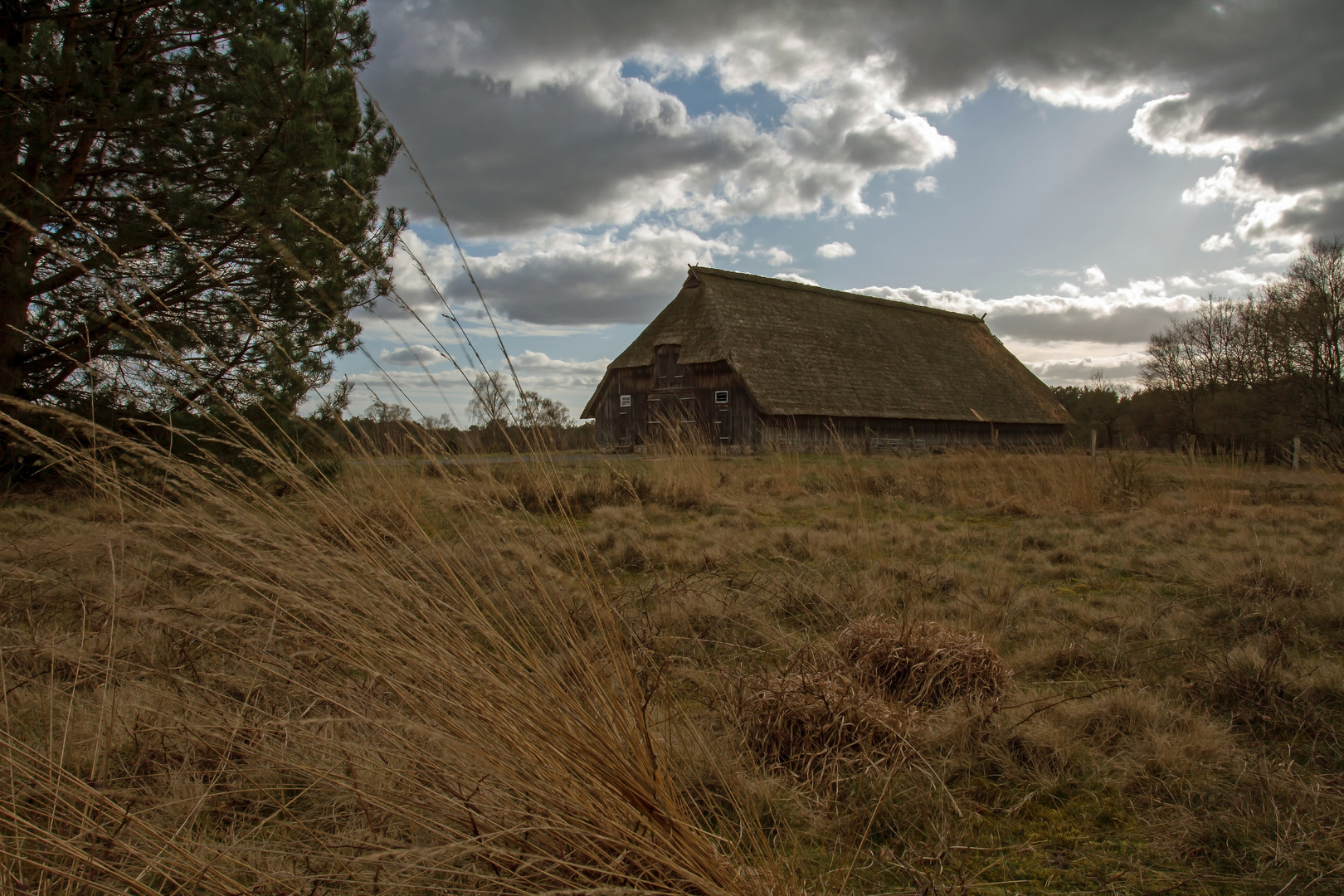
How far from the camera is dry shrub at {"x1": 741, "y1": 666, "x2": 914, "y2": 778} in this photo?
76.1 inches

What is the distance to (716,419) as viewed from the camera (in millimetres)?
18750

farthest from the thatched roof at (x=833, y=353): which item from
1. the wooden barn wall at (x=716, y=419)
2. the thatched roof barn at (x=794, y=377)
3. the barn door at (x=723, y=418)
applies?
the barn door at (x=723, y=418)

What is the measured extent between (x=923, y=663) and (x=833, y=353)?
19.6 m

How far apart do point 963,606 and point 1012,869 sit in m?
1.82

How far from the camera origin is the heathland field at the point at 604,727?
4.28ft

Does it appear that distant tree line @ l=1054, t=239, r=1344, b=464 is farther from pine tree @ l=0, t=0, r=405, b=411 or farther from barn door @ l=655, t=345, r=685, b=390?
pine tree @ l=0, t=0, r=405, b=411

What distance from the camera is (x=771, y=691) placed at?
2088 millimetres

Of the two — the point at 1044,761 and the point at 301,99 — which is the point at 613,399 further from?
the point at 1044,761

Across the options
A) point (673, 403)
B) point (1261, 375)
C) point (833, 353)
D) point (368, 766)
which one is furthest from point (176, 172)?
point (1261, 375)

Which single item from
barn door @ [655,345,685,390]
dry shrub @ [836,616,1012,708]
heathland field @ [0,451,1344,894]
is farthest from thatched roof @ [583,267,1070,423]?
dry shrub @ [836,616,1012,708]

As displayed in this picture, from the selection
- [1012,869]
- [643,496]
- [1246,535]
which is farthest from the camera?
[643,496]

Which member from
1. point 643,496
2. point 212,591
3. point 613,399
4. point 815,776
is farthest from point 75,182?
point 613,399

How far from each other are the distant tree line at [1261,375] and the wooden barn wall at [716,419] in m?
5.21

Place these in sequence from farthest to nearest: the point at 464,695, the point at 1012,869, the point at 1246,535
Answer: the point at 1246,535 → the point at 1012,869 → the point at 464,695
